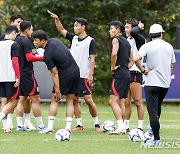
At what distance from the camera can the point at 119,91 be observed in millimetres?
15430

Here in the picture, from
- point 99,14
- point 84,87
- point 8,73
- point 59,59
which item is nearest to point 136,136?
point 59,59

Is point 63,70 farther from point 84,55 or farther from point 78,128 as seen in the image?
point 78,128

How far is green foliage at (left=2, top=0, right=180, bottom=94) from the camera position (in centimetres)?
2706

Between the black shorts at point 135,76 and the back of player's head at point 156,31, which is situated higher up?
the back of player's head at point 156,31

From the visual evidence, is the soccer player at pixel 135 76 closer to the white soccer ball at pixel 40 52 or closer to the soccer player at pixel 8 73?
the white soccer ball at pixel 40 52

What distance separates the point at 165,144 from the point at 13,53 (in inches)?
150

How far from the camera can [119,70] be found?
15477mm

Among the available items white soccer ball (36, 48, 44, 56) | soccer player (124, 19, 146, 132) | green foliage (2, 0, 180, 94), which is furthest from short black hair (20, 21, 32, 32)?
green foliage (2, 0, 180, 94)

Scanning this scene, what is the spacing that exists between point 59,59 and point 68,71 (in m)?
0.31

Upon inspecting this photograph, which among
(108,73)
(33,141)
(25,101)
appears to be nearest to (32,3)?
(108,73)

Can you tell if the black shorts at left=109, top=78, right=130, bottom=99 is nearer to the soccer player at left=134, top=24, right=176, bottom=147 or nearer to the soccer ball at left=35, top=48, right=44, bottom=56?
the soccer ball at left=35, top=48, right=44, bottom=56

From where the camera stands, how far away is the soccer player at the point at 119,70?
1538 cm

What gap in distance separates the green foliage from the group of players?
34.0ft

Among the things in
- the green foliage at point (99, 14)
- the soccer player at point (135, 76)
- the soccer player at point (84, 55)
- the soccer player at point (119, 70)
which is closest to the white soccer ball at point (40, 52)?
the soccer player at point (84, 55)
